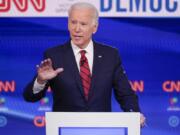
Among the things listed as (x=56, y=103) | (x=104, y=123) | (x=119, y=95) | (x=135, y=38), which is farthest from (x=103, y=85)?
(x=135, y=38)

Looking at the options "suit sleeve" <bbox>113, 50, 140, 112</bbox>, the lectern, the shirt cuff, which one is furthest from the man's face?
the lectern

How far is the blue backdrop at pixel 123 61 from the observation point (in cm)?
358

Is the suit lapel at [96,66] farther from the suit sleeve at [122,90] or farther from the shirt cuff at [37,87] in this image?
the shirt cuff at [37,87]

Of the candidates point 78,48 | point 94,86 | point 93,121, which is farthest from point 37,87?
point 93,121

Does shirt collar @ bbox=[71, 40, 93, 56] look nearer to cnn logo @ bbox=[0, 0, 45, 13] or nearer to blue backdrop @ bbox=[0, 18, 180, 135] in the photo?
blue backdrop @ bbox=[0, 18, 180, 135]

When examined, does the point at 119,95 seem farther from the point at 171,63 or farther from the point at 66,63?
the point at 171,63

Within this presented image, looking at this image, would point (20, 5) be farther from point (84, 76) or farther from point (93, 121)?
point (93, 121)

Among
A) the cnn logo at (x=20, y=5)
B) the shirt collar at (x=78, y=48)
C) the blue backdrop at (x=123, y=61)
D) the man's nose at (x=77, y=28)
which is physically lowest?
the blue backdrop at (x=123, y=61)

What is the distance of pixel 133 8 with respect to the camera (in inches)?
141

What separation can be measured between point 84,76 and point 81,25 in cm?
26

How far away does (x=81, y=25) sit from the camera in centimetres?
220

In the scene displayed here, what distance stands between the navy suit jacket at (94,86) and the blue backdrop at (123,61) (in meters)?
1.29

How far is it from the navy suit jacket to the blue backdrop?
4.23ft

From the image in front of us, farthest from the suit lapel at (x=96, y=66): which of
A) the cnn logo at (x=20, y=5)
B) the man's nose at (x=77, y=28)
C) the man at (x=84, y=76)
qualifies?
the cnn logo at (x=20, y=5)
